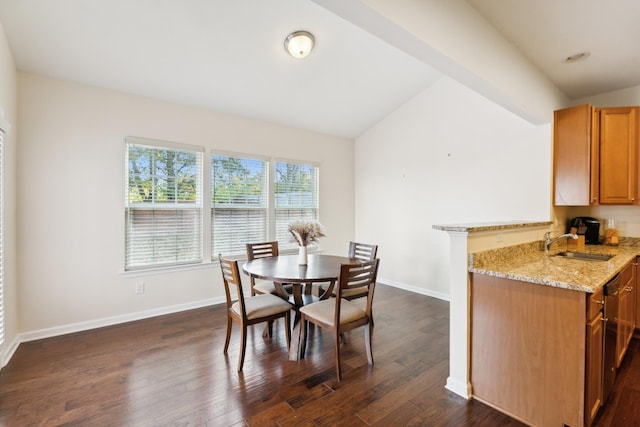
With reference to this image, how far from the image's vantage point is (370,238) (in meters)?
5.39

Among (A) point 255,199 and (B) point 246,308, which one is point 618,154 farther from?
(A) point 255,199

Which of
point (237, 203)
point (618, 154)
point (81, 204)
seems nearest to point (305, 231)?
point (237, 203)

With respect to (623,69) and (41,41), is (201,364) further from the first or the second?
(623,69)

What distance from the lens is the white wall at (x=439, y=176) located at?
3.52 meters

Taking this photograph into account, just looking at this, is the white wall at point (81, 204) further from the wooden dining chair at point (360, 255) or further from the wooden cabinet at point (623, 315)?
the wooden cabinet at point (623, 315)

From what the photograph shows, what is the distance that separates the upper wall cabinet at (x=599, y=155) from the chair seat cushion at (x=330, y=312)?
264cm

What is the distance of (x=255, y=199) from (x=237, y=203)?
0.29 metres

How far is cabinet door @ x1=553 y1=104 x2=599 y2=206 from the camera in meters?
3.06

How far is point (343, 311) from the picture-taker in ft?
8.09

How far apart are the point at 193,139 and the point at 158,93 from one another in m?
0.63

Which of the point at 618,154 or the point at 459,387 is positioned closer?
the point at 459,387

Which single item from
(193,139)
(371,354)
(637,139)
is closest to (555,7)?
(637,139)

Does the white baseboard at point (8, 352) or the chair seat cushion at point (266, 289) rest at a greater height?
the chair seat cushion at point (266, 289)

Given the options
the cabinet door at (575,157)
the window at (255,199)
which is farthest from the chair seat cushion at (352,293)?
the cabinet door at (575,157)
